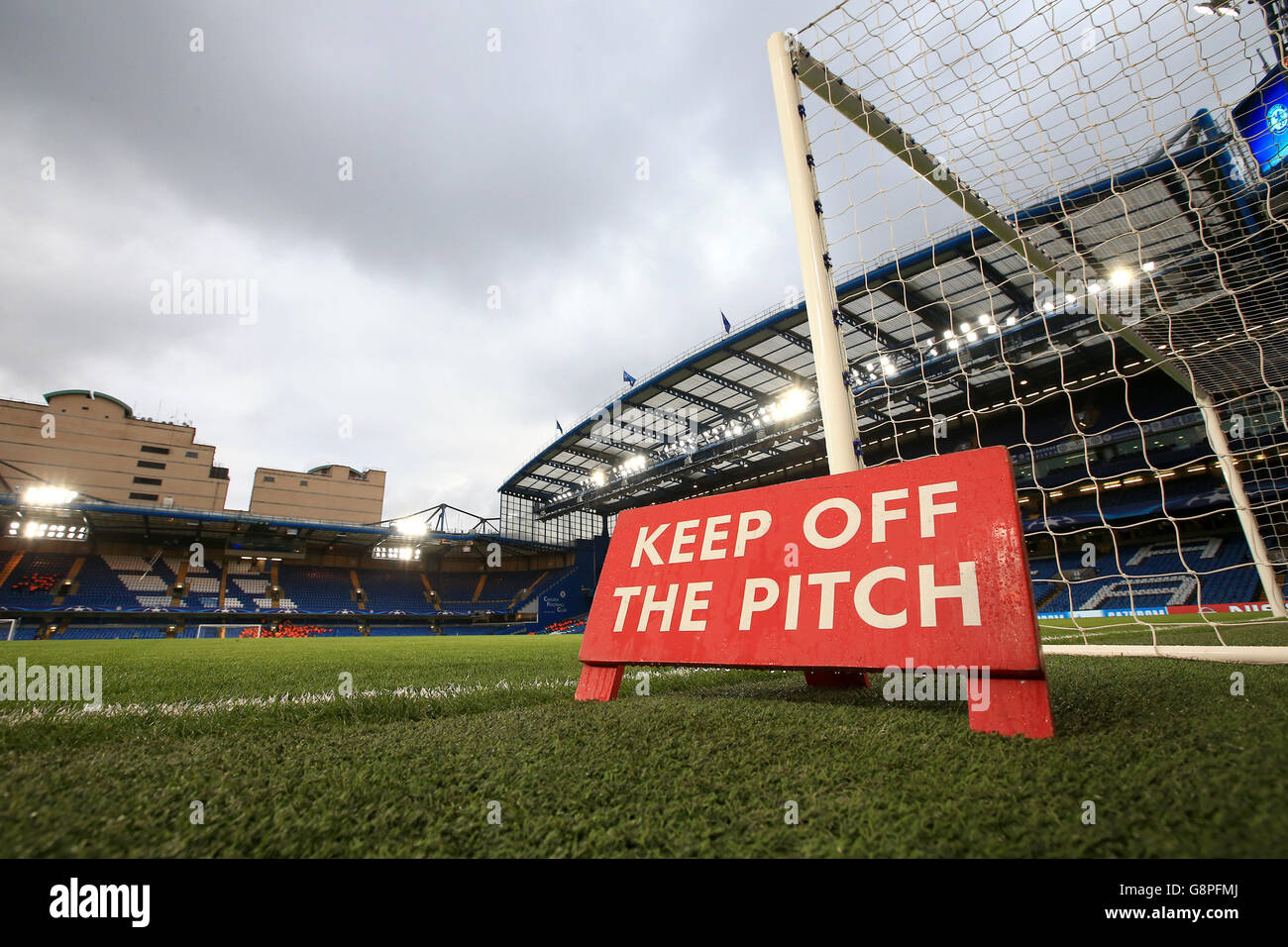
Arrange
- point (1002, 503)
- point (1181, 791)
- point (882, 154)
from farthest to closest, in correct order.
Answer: point (882, 154) < point (1002, 503) < point (1181, 791)

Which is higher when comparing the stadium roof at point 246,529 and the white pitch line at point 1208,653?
the stadium roof at point 246,529

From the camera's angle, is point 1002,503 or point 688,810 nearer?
point 688,810

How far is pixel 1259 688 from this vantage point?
1823 millimetres

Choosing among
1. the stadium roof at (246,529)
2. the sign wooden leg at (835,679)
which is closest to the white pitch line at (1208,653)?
the sign wooden leg at (835,679)

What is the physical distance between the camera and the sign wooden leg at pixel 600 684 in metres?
2.21

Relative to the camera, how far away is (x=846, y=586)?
1806 millimetres

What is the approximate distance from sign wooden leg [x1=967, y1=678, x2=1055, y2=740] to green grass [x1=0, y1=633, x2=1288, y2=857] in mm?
70

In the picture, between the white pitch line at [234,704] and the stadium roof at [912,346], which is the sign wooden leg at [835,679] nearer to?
the white pitch line at [234,704]

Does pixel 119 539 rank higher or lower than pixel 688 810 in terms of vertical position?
higher

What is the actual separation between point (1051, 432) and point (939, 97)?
20395 mm

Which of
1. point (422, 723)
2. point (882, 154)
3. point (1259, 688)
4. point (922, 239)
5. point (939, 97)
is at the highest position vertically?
point (939, 97)

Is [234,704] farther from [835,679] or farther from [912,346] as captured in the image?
[912,346]
